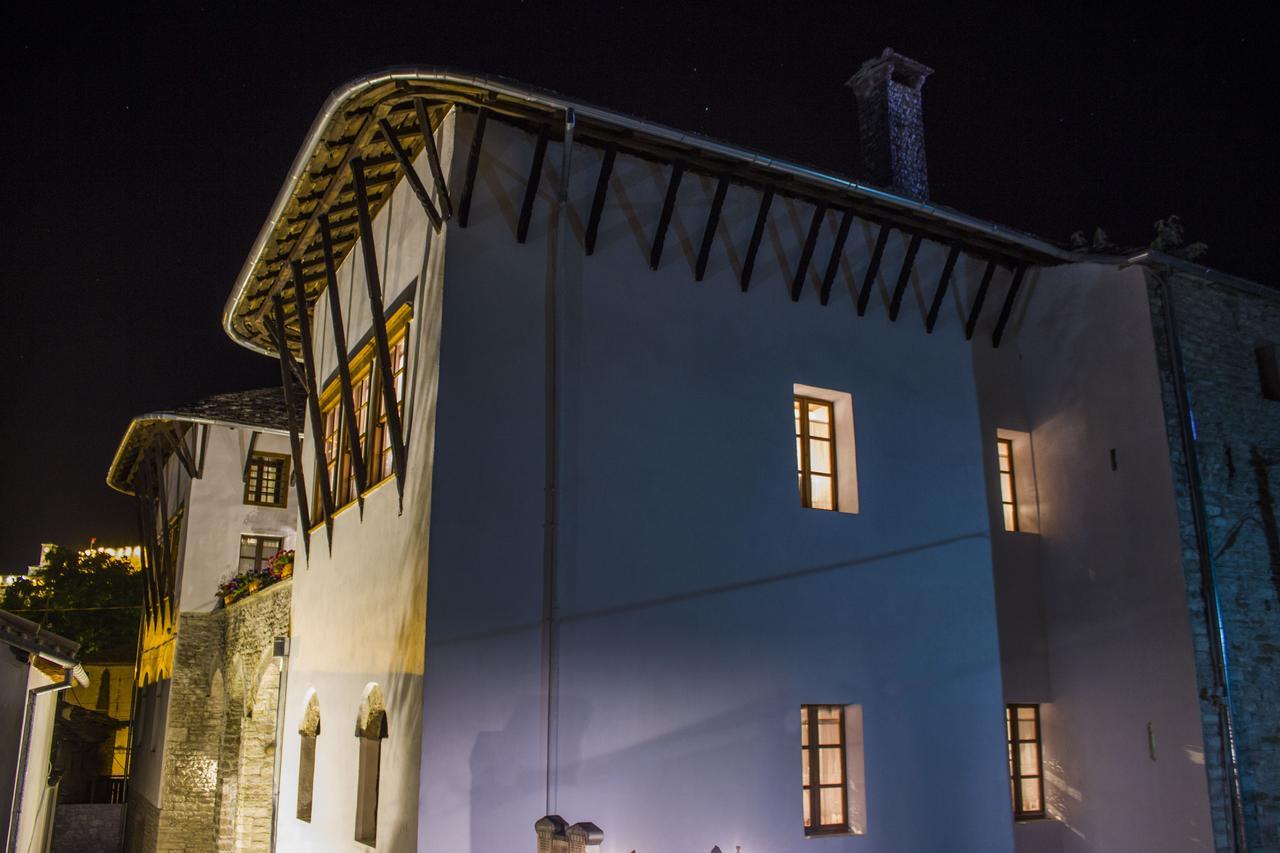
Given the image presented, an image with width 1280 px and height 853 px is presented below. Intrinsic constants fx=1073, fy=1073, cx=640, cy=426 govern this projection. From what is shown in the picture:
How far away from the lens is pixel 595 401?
357 inches

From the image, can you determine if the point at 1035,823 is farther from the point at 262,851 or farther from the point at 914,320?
the point at 262,851

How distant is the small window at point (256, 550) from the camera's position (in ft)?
66.0

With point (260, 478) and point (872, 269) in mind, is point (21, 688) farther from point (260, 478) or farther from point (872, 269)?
point (260, 478)

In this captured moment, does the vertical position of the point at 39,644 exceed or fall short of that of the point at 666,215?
it falls short

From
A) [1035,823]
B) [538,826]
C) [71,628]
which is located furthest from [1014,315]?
[71,628]

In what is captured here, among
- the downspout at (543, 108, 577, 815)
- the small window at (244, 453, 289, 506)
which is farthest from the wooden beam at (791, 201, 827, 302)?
the small window at (244, 453, 289, 506)

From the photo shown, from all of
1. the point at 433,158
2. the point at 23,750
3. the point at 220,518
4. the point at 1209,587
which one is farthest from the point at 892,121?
the point at 220,518

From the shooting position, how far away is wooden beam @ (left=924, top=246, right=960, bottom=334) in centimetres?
1127

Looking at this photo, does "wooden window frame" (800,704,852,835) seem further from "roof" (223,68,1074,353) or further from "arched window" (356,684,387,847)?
"roof" (223,68,1074,353)

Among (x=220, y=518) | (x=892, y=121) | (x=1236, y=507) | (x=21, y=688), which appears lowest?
(x=21, y=688)

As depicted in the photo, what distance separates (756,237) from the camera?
10.0 metres

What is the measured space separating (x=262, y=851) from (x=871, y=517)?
11918mm

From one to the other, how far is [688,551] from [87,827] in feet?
70.3

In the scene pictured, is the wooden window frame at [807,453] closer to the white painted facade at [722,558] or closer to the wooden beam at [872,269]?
the white painted facade at [722,558]
